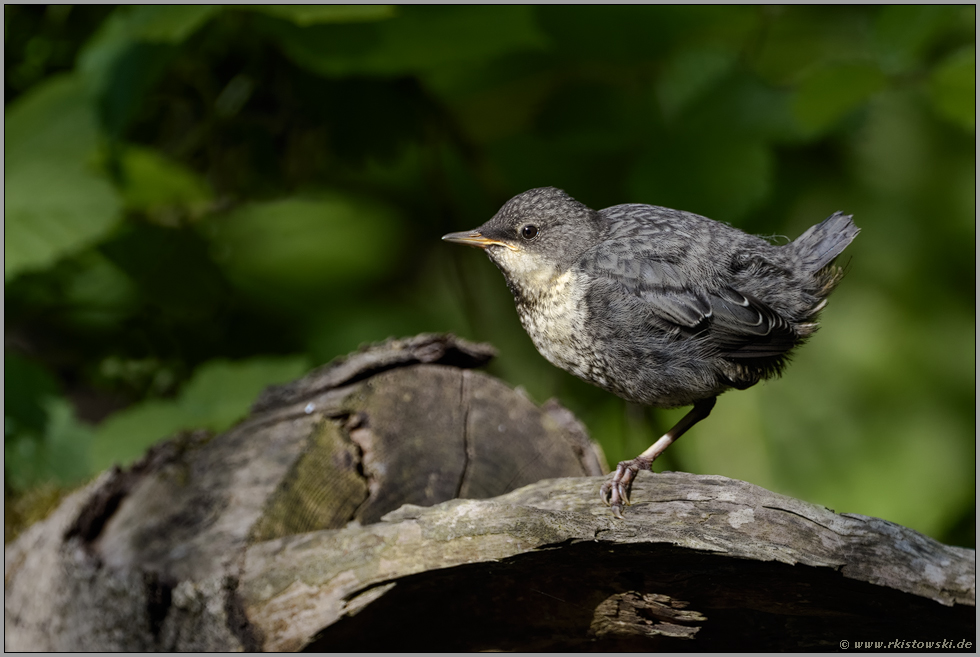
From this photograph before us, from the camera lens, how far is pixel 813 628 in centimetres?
244

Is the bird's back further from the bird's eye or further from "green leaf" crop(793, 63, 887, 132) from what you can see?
"green leaf" crop(793, 63, 887, 132)

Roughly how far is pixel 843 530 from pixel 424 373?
1630 millimetres

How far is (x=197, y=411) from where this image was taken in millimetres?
3871

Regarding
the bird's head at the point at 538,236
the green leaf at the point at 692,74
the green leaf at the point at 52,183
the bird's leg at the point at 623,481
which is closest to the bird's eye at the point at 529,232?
the bird's head at the point at 538,236

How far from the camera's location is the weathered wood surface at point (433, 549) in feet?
7.40

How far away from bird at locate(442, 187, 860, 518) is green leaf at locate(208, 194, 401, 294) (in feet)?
7.92

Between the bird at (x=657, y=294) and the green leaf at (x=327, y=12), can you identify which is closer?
the bird at (x=657, y=294)

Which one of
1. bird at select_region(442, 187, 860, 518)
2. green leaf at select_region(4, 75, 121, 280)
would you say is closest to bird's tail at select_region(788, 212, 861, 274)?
bird at select_region(442, 187, 860, 518)

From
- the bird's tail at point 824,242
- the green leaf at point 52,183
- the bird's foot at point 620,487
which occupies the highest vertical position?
the bird's tail at point 824,242

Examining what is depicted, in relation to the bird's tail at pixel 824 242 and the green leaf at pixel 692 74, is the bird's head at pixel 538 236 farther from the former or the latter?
the green leaf at pixel 692 74

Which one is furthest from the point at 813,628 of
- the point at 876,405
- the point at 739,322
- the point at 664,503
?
the point at 876,405

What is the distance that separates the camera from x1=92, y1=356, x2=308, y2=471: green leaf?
3.64 metres

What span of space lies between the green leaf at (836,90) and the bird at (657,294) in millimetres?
983

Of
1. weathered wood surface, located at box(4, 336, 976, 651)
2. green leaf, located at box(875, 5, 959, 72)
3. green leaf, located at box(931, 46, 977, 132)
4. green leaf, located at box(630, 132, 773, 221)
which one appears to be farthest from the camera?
green leaf, located at box(630, 132, 773, 221)
